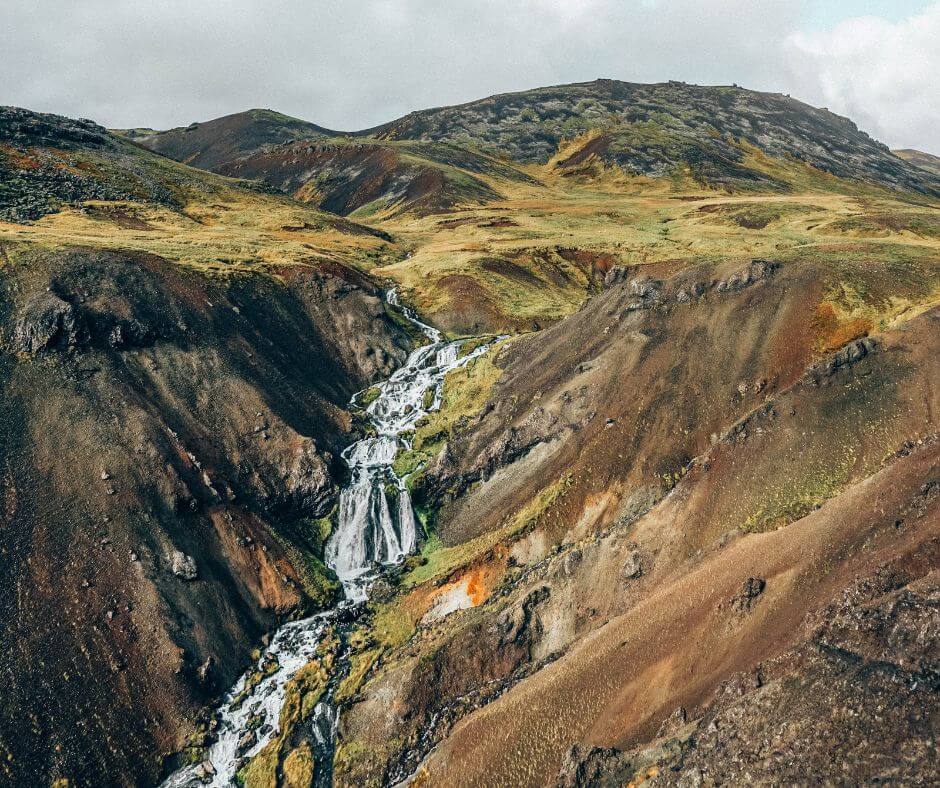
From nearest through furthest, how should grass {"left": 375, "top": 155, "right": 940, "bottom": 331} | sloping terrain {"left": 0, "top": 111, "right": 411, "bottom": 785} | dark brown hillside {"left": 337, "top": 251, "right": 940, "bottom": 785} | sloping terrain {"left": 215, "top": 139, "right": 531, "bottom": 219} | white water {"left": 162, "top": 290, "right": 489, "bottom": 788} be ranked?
dark brown hillside {"left": 337, "top": 251, "right": 940, "bottom": 785} < sloping terrain {"left": 0, "top": 111, "right": 411, "bottom": 785} < white water {"left": 162, "top": 290, "right": 489, "bottom": 788} < grass {"left": 375, "top": 155, "right": 940, "bottom": 331} < sloping terrain {"left": 215, "top": 139, "right": 531, "bottom": 219}

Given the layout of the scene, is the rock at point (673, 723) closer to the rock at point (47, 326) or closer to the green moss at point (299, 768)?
the green moss at point (299, 768)

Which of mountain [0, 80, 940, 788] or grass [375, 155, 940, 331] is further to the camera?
grass [375, 155, 940, 331]

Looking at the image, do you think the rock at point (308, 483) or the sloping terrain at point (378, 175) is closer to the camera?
the rock at point (308, 483)

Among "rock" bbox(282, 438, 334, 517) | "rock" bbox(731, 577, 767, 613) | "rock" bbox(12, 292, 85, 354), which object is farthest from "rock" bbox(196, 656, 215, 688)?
"rock" bbox(731, 577, 767, 613)

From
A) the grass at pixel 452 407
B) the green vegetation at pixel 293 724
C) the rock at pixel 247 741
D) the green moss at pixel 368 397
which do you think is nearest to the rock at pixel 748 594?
the green vegetation at pixel 293 724

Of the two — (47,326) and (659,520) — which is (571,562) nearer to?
(659,520)

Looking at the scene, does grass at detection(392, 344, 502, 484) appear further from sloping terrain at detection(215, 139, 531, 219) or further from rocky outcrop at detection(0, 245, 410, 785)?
sloping terrain at detection(215, 139, 531, 219)

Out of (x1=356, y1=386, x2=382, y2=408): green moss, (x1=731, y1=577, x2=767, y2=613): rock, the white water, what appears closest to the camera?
(x1=731, y1=577, x2=767, y2=613): rock
